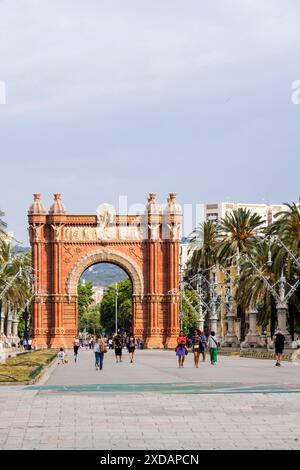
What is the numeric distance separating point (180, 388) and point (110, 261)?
239 feet

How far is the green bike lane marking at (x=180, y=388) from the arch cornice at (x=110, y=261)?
229 ft

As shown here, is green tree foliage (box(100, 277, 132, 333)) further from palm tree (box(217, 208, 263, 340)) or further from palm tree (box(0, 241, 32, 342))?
palm tree (box(217, 208, 263, 340))

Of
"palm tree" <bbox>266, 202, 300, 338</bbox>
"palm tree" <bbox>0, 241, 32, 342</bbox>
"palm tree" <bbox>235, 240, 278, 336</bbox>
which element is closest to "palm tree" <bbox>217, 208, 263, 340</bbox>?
"palm tree" <bbox>235, 240, 278, 336</bbox>

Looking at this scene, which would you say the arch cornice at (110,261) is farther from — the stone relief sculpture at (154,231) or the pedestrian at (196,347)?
the pedestrian at (196,347)

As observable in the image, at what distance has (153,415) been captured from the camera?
62.0 feet

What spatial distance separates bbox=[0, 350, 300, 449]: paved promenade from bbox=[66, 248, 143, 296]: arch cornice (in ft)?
228

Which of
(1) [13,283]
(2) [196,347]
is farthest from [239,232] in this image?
(2) [196,347]

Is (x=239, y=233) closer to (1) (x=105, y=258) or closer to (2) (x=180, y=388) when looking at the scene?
(1) (x=105, y=258)

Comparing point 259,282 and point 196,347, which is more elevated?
point 259,282

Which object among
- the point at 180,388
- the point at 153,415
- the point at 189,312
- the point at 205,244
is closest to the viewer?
the point at 153,415

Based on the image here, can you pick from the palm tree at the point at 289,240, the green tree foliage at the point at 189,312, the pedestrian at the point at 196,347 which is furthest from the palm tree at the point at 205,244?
the pedestrian at the point at 196,347

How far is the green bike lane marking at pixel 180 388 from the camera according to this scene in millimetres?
25828

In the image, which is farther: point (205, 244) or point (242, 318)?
point (205, 244)

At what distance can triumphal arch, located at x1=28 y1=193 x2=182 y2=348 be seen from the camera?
99062 millimetres
